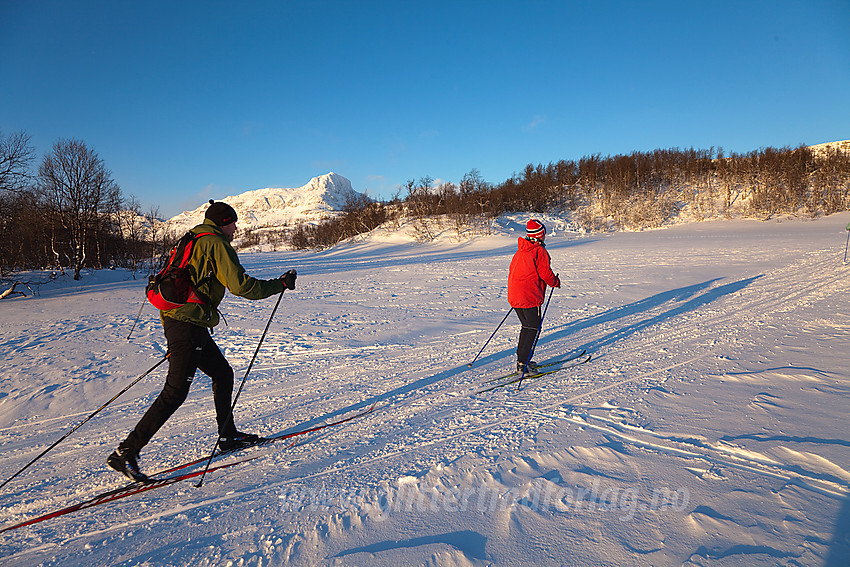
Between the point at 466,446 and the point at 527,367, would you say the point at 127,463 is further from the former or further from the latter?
the point at 527,367

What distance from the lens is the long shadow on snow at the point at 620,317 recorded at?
168 inches

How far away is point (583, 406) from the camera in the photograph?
3.69 metres

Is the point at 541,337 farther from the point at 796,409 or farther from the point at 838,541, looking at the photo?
the point at 838,541

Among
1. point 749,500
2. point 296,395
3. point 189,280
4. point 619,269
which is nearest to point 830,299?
point 619,269

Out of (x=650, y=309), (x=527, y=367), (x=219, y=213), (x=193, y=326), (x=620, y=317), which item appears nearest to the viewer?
(x=193, y=326)

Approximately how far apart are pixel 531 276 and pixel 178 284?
3590 mm

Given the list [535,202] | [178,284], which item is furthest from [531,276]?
[535,202]

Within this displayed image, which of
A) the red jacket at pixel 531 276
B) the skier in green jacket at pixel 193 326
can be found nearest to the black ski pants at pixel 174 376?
the skier in green jacket at pixel 193 326

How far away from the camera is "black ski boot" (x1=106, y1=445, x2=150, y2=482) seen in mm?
2768

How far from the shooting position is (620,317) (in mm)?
7168

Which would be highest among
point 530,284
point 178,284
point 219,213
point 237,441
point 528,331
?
point 219,213

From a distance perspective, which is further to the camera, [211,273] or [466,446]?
[466,446]

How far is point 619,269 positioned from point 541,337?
803 cm

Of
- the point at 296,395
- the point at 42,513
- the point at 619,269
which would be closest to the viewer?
the point at 42,513
